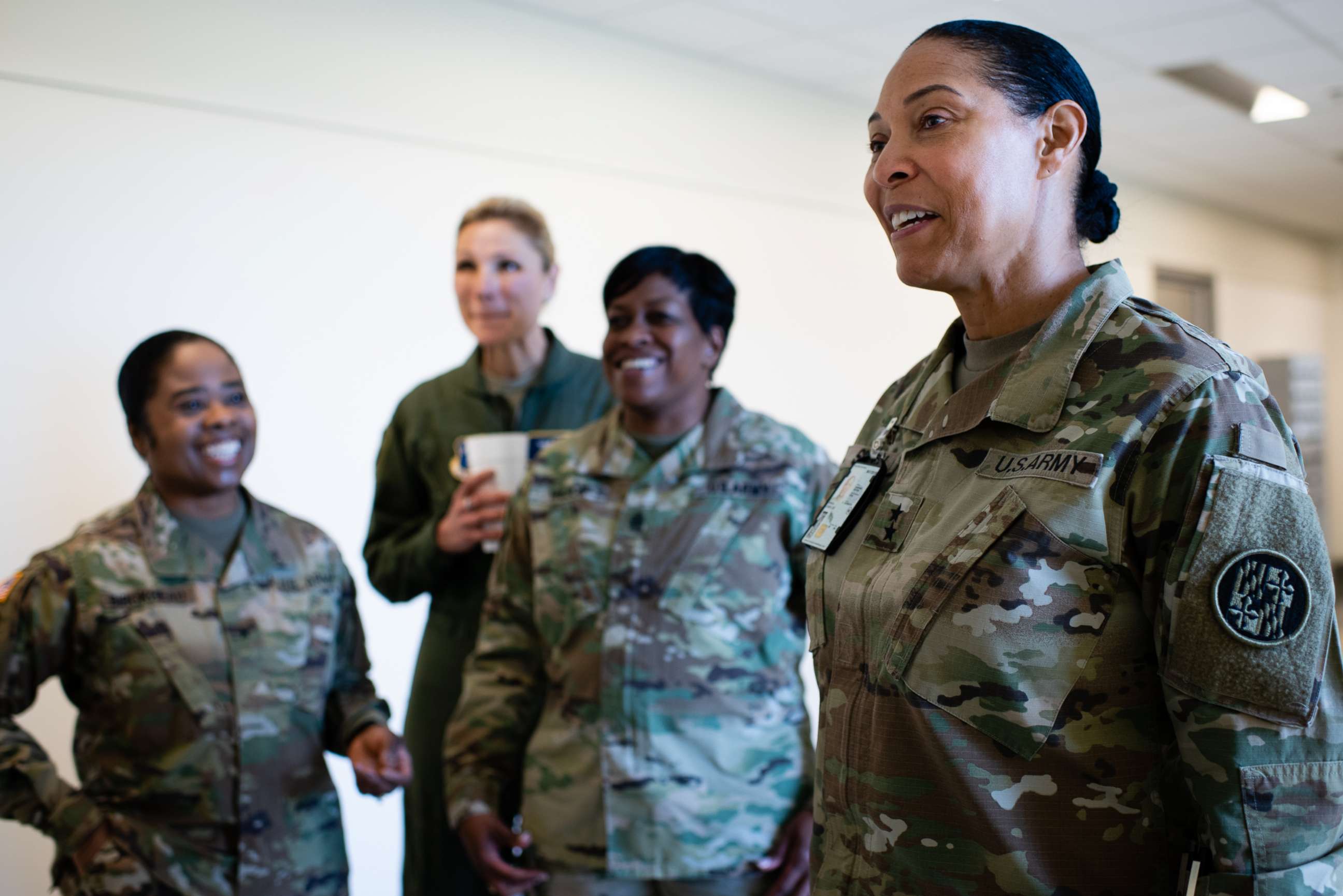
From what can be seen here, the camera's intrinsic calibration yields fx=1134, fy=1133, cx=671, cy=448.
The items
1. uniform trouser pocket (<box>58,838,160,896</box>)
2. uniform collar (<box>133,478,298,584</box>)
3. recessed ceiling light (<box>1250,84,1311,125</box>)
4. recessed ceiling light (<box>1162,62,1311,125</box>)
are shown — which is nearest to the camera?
uniform trouser pocket (<box>58,838,160,896</box>)

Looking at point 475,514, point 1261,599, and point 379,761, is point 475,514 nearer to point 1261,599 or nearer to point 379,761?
point 379,761

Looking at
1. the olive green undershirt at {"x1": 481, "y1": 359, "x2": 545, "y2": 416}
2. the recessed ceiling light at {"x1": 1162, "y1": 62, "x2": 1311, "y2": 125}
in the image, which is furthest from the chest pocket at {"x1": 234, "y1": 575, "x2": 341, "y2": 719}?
the recessed ceiling light at {"x1": 1162, "y1": 62, "x2": 1311, "y2": 125}

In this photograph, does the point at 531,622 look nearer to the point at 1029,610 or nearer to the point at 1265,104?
the point at 1029,610

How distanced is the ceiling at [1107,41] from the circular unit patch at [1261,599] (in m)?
2.97

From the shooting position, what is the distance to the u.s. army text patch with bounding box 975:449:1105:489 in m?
0.99

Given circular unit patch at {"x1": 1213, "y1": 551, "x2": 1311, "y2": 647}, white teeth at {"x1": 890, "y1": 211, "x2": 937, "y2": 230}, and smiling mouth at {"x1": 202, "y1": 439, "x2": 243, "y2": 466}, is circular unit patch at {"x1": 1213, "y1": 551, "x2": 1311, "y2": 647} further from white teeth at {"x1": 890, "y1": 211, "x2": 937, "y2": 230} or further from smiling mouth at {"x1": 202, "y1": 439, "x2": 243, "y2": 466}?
smiling mouth at {"x1": 202, "y1": 439, "x2": 243, "y2": 466}

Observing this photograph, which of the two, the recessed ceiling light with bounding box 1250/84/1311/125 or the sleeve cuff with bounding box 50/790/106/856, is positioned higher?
the recessed ceiling light with bounding box 1250/84/1311/125

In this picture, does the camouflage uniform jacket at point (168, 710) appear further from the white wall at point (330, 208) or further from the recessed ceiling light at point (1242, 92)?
the recessed ceiling light at point (1242, 92)

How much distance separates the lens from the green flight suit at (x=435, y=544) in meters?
2.43

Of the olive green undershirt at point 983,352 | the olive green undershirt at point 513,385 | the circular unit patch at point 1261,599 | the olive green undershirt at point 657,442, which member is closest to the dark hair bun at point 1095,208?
the olive green undershirt at point 983,352

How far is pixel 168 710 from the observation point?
1.77 m

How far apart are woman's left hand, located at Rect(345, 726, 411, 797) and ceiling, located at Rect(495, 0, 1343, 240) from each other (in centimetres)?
268

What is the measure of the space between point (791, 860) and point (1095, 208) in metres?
1.13

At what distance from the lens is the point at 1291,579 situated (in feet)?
3.00
